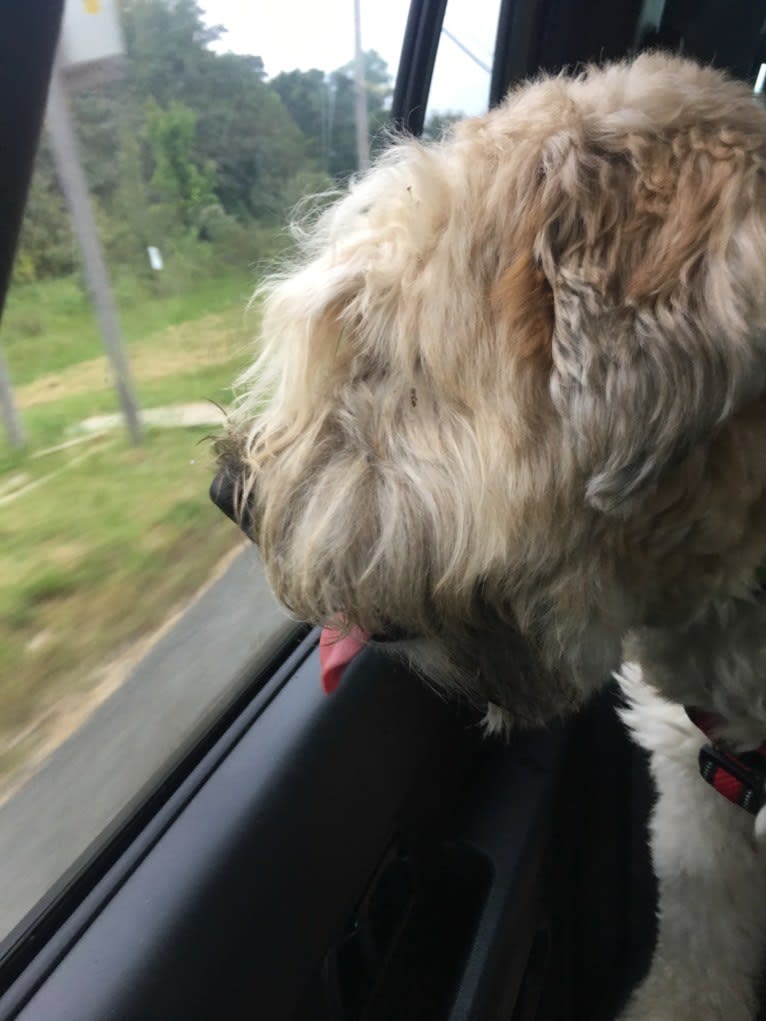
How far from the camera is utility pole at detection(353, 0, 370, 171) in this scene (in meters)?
1.75

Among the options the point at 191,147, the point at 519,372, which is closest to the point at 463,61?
the point at 191,147

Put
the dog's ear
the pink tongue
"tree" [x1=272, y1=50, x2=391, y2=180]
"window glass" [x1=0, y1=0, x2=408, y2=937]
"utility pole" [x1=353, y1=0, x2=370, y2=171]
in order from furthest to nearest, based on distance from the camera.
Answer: "utility pole" [x1=353, y1=0, x2=370, y2=171]
"tree" [x1=272, y1=50, x2=391, y2=180]
the pink tongue
"window glass" [x1=0, y1=0, x2=408, y2=937]
the dog's ear

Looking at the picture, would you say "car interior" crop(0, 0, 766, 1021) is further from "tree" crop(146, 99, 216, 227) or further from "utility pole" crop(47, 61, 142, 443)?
"tree" crop(146, 99, 216, 227)

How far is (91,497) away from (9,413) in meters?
0.23

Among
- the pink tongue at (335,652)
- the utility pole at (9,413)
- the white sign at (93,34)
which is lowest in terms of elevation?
the pink tongue at (335,652)

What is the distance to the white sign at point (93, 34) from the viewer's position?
0.96 metres

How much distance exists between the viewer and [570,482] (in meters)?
0.94

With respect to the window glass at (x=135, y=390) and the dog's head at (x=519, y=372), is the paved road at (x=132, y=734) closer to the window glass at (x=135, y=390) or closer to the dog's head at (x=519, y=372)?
the window glass at (x=135, y=390)

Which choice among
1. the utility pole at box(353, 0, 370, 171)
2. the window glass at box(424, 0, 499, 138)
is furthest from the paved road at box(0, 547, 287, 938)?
the window glass at box(424, 0, 499, 138)

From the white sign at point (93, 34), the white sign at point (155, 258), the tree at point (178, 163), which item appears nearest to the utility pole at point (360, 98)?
the tree at point (178, 163)

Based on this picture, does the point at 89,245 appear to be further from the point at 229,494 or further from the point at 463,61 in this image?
the point at 463,61

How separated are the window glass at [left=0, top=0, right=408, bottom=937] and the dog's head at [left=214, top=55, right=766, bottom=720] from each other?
10.3 inches

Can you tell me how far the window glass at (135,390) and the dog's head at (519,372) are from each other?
0.86ft

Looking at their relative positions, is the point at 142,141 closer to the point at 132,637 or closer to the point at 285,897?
the point at 132,637
